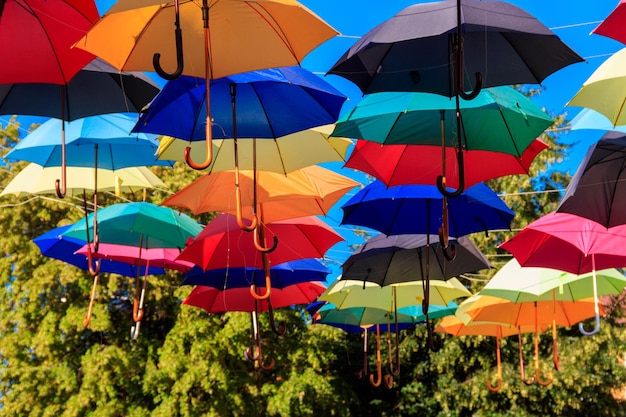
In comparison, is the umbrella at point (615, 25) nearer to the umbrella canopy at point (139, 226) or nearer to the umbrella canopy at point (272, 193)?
the umbrella canopy at point (272, 193)

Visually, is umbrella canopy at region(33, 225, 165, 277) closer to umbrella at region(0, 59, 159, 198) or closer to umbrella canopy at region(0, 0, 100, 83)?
umbrella at region(0, 59, 159, 198)

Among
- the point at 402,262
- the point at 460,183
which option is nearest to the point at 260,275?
the point at 402,262

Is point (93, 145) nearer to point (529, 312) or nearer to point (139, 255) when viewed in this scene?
point (139, 255)

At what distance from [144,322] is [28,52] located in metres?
12.5

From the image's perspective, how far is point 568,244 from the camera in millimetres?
6086

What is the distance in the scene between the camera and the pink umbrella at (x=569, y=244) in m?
5.57

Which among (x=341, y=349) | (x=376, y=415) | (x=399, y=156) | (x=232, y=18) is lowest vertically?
(x=376, y=415)

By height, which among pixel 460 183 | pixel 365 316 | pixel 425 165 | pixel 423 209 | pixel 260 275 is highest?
pixel 425 165

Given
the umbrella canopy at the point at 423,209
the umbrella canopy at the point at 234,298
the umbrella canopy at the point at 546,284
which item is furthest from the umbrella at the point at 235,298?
the umbrella canopy at the point at 546,284

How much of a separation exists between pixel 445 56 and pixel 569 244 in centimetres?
257

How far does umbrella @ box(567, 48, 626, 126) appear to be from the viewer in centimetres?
413

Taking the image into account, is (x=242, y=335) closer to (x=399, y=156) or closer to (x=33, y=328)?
(x=33, y=328)

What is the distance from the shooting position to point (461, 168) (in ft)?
12.0

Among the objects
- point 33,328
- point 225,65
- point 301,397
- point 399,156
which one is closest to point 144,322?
point 33,328
